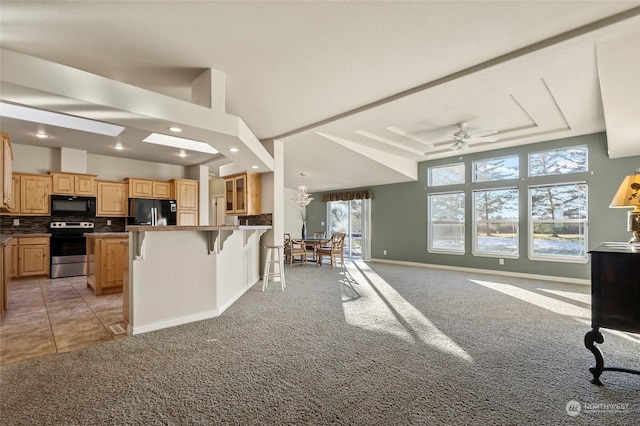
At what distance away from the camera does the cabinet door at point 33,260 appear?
5.46 meters

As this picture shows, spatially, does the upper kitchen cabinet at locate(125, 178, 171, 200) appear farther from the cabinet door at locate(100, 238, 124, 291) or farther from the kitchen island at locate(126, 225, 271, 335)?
the kitchen island at locate(126, 225, 271, 335)

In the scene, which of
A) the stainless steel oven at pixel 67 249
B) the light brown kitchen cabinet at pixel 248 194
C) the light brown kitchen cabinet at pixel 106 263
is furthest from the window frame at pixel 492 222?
the stainless steel oven at pixel 67 249

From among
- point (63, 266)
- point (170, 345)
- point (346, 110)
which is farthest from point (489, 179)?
point (63, 266)

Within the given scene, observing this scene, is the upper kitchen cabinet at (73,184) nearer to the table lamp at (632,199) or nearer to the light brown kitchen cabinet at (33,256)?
the light brown kitchen cabinet at (33,256)

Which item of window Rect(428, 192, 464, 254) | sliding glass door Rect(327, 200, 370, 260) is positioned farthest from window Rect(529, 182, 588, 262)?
sliding glass door Rect(327, 200, 370, 260)

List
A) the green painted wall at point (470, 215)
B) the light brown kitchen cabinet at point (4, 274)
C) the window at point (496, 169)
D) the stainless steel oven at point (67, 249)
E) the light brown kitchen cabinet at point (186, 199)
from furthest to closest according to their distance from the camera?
the light brown kitchen cabinet at point (186, 199), the window at point (496, 169), the stainless steel oven at point (67, 249), the green painted wall at point (470, 215), the light brown kitchen cabinet at point (4, 274)

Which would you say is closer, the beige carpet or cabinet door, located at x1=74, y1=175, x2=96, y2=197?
the beige carpet

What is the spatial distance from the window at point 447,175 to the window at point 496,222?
570 millimetres

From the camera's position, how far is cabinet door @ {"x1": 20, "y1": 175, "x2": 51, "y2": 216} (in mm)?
5527

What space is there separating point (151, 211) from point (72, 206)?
Answer: 4.57 ft

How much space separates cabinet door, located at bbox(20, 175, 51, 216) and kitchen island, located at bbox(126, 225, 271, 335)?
14.8 ft

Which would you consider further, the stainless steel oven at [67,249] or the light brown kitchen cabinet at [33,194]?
the stainless steel oven at [67,249]

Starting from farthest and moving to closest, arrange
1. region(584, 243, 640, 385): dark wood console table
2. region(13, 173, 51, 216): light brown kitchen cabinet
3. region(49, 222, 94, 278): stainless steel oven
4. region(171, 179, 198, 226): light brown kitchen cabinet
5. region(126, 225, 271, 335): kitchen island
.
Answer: region(171, 179, 198, 226): light brown kitchen cabinet
region(49, 222, 94, 278): stainless steel oven
region(13, 173, 51, 216): light brown kitchen cabinet
region(126, 225, 271, 335): kitchen island
region(584, 243, 640, 385): dark wood console table

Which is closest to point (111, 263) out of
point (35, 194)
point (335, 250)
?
point (35, 194)
